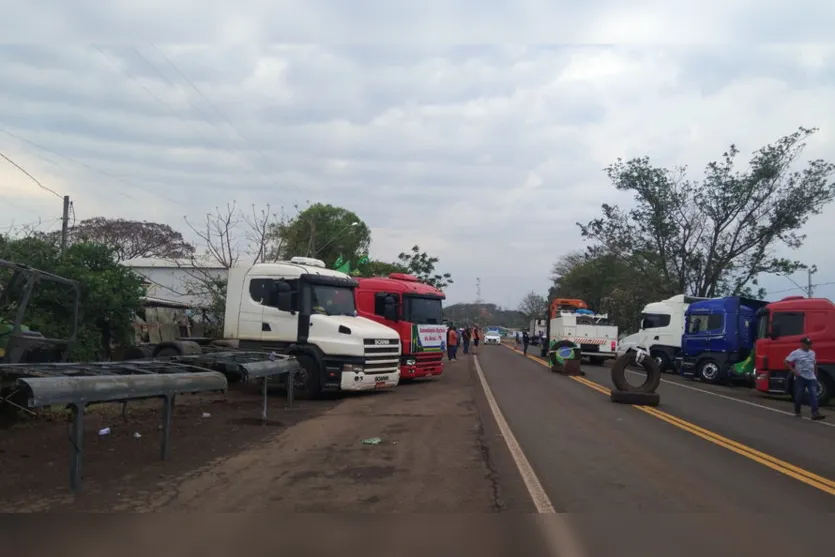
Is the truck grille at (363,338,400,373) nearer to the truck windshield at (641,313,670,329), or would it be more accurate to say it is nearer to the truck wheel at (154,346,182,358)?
the truck wheel at (154,346,182,358)

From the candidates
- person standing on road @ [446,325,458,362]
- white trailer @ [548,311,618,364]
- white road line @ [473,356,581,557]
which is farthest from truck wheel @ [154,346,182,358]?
white trailer @ [548,311,618,364]

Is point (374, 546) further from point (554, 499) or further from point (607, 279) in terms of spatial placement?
point (607, 279)

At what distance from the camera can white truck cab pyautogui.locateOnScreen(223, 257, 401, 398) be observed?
16453mm

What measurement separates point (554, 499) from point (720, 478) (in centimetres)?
258

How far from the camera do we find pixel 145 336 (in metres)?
21.5

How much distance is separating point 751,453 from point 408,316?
12.8m

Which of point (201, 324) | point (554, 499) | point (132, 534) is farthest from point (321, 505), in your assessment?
point (201, 324)

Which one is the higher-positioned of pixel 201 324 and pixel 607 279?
pixel 607 279

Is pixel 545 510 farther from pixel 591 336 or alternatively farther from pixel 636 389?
pixel 591 336

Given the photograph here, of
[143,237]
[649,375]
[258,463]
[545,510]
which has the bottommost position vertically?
[258,463]

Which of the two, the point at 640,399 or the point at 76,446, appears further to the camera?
the point at 640,399

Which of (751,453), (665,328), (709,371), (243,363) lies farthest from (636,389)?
(665,328)

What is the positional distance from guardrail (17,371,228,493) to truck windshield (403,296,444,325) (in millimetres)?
12476

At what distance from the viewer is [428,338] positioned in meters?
22.6
